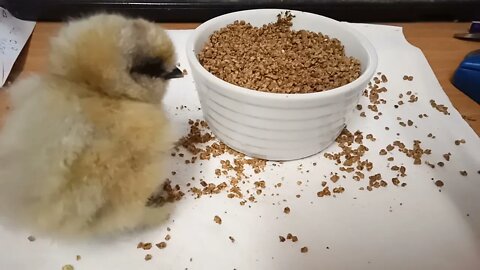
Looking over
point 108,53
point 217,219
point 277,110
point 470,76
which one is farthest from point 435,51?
point 108,53

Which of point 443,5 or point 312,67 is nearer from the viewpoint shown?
point 312,67

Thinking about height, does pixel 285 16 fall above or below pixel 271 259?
above

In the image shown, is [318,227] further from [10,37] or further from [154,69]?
[10,37]

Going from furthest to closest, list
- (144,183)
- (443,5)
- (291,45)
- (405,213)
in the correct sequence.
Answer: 1. (443,5)
2. (291,45)
3. (405,213)
4. (144,183)

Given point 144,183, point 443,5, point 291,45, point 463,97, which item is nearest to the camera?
point 144,183

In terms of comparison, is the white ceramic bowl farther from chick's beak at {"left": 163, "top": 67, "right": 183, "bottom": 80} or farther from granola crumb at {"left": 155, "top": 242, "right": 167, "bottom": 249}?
Result: granola crumb at {"left": 155, "top": 242, "right": 167, "bottom": 249}

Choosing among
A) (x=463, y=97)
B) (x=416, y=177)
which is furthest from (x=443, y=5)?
(x=416, y=177)

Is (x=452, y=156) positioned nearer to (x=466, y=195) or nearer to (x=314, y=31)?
(x=466, y=195)
